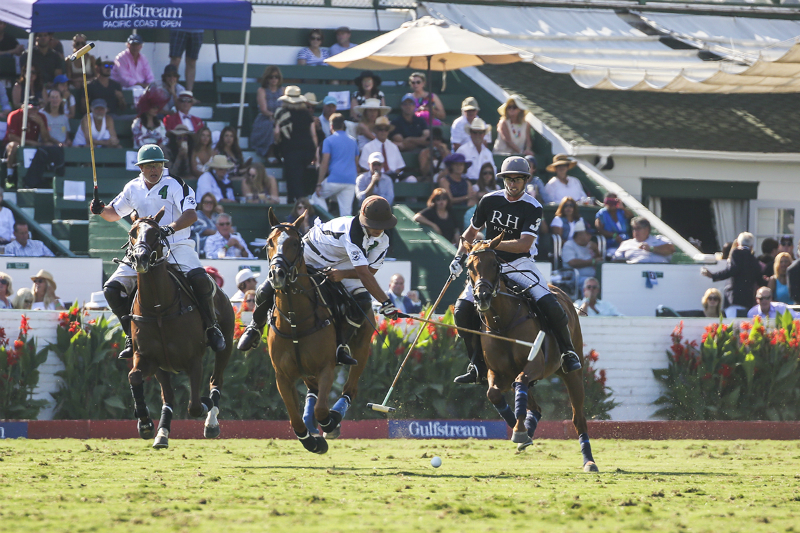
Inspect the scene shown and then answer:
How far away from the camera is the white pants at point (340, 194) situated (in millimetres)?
18109

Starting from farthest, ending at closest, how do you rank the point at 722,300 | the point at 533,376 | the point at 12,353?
the point at 722,300
the point at 12,353
the point at 533,376

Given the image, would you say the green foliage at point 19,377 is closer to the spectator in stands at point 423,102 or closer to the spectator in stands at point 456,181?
the spectator in stands at point 456,181

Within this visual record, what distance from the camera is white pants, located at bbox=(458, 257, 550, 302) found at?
1053cm

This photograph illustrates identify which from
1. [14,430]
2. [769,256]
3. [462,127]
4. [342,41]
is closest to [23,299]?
[14,430]

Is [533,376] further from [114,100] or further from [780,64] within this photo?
[780,64]

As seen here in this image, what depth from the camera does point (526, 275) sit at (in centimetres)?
1059

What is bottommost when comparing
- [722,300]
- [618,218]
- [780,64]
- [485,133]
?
[722,300]

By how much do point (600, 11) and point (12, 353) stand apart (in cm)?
1735

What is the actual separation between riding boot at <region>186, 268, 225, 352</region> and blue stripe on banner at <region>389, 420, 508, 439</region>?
12.4ft

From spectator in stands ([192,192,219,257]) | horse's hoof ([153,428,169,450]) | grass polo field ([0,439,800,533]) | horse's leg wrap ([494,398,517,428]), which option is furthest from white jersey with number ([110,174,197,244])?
spectator in stands ([192,192,219,257])

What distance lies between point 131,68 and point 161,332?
10.7m

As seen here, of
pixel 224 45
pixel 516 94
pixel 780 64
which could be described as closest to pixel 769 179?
pixel 780 64

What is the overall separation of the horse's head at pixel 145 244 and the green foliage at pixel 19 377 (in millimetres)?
3779

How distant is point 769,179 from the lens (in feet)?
73.9
